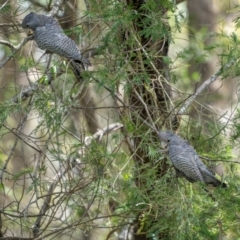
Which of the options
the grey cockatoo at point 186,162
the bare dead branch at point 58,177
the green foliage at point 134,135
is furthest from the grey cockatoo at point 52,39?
the grey cockatoo at point 186,162

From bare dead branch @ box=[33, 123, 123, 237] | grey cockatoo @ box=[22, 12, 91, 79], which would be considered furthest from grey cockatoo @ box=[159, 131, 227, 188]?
grey cockatoo @ box=[22, 12, 91, 79]

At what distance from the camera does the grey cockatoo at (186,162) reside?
2.72 metres

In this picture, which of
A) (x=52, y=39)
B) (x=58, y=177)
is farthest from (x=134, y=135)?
(x=52, y=39)

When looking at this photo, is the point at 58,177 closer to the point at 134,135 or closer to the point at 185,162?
the point at 134,135

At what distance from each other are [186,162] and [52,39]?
0.80 metres

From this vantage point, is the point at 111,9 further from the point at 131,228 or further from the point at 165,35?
the point at 131,228

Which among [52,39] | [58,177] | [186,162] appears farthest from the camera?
[58,177]

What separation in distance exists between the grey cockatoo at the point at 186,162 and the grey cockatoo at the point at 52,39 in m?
0.52

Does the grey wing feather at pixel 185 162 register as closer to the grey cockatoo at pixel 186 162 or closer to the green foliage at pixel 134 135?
the grey cockatoo at pixel 186 162

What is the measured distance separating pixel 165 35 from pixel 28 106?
2.29 ft

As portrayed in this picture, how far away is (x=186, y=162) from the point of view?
2.71 m

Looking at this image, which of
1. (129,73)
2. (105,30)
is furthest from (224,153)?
(105,30)

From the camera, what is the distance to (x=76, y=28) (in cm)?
306

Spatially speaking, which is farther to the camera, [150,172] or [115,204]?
[115,204]
